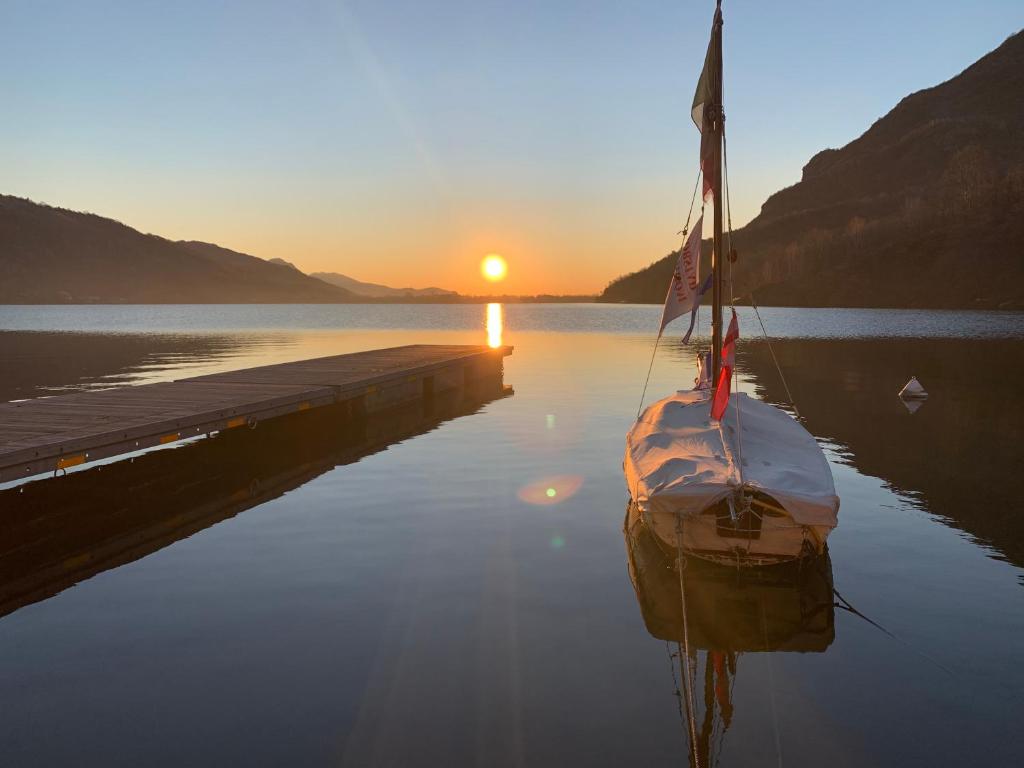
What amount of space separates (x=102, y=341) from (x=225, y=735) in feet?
250

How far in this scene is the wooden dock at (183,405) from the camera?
1412cm

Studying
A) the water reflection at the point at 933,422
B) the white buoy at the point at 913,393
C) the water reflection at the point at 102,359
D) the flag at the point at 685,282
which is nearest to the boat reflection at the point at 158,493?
the flag at the point at 685,282

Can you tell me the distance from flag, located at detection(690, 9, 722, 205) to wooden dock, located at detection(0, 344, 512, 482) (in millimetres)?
12252

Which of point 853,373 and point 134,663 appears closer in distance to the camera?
point 134,663

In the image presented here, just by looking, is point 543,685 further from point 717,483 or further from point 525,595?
point 717,483

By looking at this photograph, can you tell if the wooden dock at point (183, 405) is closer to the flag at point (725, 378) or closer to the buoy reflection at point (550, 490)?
the buoy reflection at point (550, 490)

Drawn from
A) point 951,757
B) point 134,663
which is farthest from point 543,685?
point 134,663

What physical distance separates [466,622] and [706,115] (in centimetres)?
1256

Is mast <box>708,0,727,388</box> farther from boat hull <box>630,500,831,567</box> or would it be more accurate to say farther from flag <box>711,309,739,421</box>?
boat hull <box>630,500,831,567</box>

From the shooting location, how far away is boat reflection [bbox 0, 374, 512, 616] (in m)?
12.7

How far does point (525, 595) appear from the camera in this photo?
37.0 ft

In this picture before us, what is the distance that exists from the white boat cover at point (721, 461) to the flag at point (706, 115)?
5123 millimetres

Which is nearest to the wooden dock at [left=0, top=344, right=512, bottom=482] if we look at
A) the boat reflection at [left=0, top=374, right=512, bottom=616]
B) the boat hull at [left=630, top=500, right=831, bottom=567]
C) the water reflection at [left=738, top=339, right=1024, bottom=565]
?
the boat reflection at [left=0, top=374, right=512, bottom=616]

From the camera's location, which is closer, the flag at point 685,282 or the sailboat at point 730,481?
the sailboat at point 730,481
